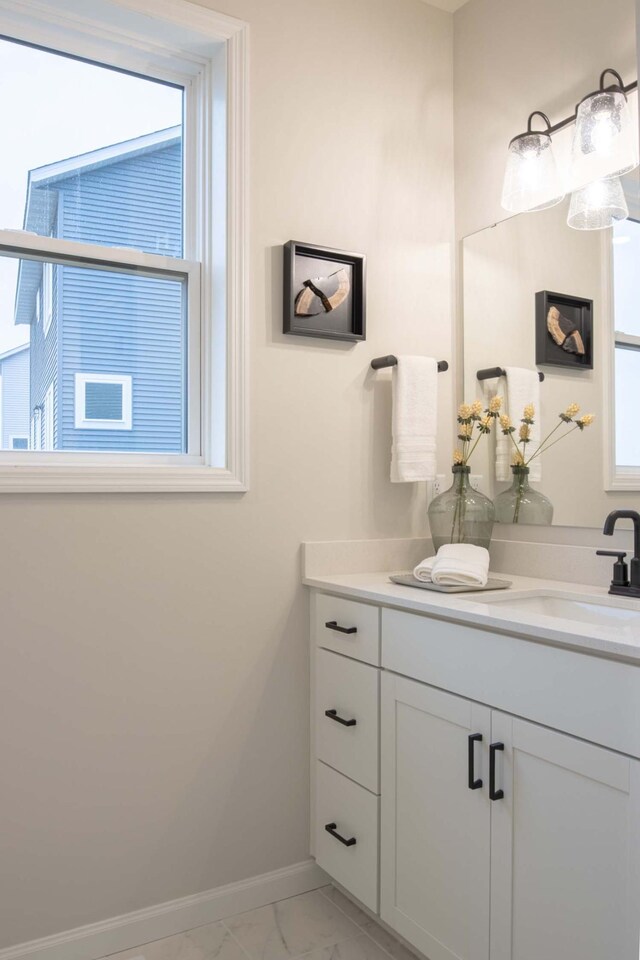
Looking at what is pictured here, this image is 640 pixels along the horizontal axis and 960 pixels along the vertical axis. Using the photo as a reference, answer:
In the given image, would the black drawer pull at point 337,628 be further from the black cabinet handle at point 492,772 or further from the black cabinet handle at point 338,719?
the black cabinet handle at point 492,772

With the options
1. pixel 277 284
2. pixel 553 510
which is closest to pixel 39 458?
pixel 277 284

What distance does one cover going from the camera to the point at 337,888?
203cm

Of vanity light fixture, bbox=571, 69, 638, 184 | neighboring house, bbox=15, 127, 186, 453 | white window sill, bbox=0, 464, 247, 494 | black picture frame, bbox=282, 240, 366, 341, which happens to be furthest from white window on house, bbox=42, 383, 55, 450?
vanity light fixture, bbox=571, 69, 638, 184

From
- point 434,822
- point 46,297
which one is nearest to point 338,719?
point 434,822

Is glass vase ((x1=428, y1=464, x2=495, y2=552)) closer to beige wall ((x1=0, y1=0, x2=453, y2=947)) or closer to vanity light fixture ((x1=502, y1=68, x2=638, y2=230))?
beige wall ((x1=0, y1=0, x2=453, y2=947))

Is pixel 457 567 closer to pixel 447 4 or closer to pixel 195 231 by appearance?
pixel 195 231

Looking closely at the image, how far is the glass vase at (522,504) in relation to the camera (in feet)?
6.82

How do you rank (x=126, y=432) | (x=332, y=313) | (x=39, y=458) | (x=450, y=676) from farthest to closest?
(x=332, y=313)
(x=126, y=432)
(x=39, y=458)
(x=450, y=676)

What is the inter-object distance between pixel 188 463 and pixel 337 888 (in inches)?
48.7

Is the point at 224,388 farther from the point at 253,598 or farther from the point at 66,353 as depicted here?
the point at 253,598

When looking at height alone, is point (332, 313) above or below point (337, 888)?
above

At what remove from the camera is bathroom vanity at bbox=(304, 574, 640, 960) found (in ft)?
3.96

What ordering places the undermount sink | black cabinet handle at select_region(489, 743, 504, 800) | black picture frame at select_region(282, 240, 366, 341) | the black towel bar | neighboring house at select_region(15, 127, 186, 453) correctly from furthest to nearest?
the black towel bar → black picture frame at select_region(282, 240, 366, 341) → neighboring house at select_region(15, 127, 186, 453) → the undermount sink → black cabinet handle at select_region(489, 743, 504, 800)

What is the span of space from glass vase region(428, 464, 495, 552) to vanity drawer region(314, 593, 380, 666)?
1.21ft
